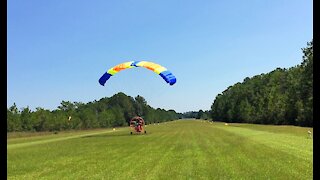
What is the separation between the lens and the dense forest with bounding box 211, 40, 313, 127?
290 ft

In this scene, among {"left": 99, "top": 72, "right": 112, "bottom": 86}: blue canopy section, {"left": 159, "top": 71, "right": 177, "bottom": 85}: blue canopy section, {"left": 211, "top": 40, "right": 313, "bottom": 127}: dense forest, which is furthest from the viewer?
{"left": 211, "top": 40, "right": 313, "bottom": 127}: dense forest

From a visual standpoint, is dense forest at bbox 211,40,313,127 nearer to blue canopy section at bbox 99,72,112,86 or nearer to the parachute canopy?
the parachute canopy

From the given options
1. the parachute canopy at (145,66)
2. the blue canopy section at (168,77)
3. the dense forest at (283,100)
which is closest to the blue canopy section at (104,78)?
the parachute canopy at (145,66)

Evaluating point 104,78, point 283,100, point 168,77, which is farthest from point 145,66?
point 283,100

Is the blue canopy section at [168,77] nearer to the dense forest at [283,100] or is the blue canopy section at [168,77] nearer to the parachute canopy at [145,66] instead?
the parachute canopy at [145,66]

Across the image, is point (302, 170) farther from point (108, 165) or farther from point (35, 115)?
point (35, 115)

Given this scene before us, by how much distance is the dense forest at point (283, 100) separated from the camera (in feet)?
290

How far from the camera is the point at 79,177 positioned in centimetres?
1864

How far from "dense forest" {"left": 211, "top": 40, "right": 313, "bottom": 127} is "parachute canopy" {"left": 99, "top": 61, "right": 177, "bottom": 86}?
1959 cm

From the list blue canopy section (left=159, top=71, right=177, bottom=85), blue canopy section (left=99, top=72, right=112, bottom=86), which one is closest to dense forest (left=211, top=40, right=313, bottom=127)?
blue canopy section (left=159, top=71, right=177, bottom=85)

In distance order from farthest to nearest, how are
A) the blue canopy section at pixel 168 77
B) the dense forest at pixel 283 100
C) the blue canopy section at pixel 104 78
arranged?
the dense forest at pixel 283 100 < the blue canopy section at pixel 104 78 < the blue canopy section at pixel 168 77

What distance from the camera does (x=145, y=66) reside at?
50969 millimetres

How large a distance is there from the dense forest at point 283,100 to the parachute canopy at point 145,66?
19586mm

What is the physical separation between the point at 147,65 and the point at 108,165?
1130 inches
